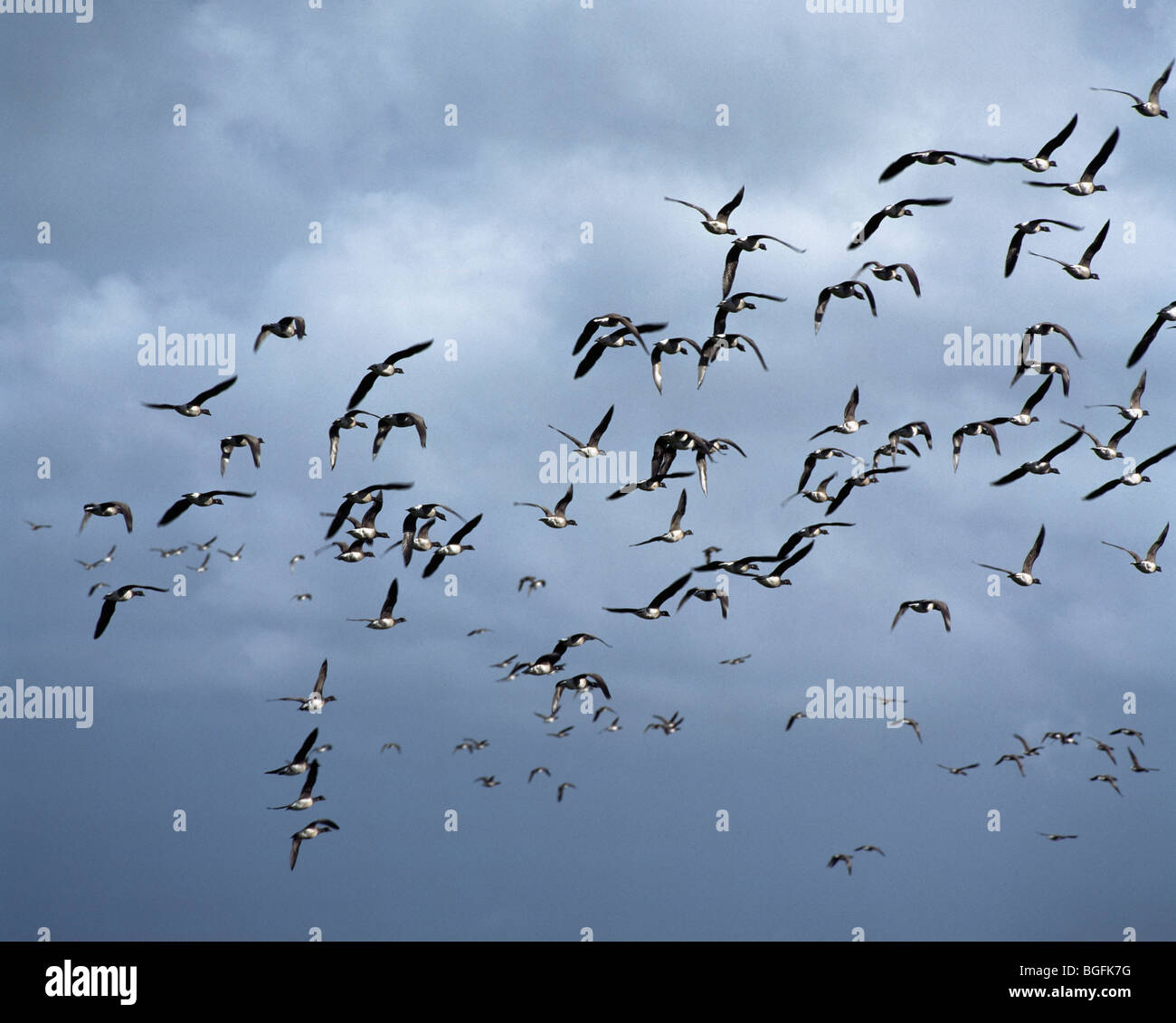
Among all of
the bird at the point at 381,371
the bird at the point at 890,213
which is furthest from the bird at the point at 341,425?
the bird at the point at 890,213

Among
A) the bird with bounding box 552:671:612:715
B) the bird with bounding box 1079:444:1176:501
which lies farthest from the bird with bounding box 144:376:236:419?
the bird with bounding box 1079:444:1176:501

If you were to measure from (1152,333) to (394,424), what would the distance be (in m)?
29.2

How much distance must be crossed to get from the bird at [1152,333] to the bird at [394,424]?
26.3 m

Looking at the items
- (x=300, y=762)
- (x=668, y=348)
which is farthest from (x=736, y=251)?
(x=300, y=762)

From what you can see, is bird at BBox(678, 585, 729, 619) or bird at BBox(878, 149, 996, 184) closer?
bird at BBox(878, 149, 996, 184)

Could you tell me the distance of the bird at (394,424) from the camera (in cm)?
4782

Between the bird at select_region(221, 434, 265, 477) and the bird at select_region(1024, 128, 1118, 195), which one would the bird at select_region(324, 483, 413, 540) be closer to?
the bird at select_region(221, 434, 265, 477)

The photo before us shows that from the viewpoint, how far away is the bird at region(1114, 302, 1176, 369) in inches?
1843

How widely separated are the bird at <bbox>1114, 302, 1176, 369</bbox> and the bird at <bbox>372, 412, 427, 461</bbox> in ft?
86.2

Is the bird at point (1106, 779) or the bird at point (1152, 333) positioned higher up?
the bird at point (1152, 333)

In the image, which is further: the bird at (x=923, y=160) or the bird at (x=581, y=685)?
the bird at (x=581, y=685)

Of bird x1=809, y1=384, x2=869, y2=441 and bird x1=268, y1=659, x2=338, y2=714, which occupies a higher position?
bird x1=809, y1=384, x2=869, y2=441

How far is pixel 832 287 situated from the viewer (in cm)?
4900

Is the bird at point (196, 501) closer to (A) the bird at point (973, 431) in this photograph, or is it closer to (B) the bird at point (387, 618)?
(B) the bird at point (387, 618)
